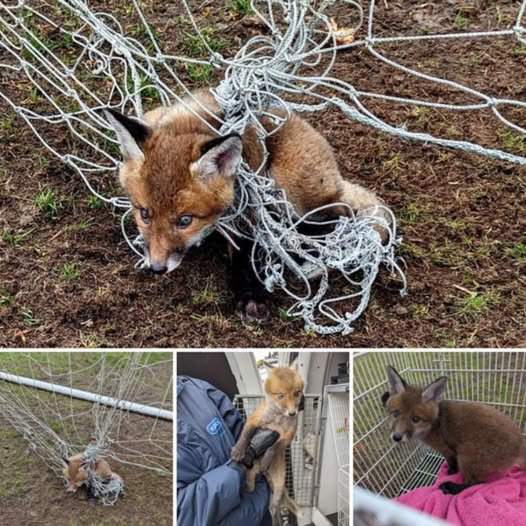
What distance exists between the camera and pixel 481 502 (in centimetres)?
242

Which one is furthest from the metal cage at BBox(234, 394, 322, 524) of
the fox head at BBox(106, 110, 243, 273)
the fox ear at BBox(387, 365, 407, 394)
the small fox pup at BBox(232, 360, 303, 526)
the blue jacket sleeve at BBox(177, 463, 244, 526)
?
the fox head at BBox(106, 110, 243, 273)

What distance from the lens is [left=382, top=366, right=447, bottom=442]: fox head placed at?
8.92 feet

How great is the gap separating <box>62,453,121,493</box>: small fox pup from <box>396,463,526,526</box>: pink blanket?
1337 millimetres

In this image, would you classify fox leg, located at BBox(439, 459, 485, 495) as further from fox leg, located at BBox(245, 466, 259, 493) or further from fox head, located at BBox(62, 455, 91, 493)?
fox head, located at BBox(62, 455, 91, 493)

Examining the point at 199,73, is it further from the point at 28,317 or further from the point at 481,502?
the point at 481,502

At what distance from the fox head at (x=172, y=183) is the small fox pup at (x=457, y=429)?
0.96 m

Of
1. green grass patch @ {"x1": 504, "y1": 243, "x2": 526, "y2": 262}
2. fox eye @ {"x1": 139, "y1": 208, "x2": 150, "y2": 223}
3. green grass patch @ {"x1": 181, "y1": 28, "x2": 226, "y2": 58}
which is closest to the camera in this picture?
fox eye @ {"x1": 139, "y1": 208, "x2": 150, "y2": 223}

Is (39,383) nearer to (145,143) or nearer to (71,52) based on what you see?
(145,143)

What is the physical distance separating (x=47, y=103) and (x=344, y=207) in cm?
198

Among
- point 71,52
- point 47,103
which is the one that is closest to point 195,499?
point 47,103

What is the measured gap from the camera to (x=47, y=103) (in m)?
3.97

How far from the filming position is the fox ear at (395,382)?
8.46 feet

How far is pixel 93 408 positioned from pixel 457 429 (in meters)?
1.59

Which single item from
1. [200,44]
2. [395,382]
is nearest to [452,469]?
[395,382]
